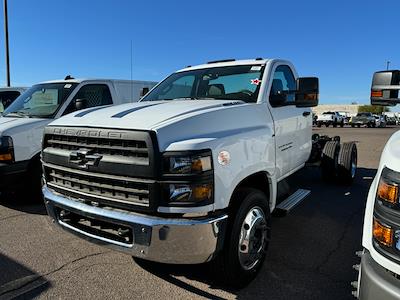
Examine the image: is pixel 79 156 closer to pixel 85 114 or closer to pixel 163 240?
pixel 85 114

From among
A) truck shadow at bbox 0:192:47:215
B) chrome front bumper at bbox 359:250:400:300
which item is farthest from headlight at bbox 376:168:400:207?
truck shadow at bbox 0:192:47:215

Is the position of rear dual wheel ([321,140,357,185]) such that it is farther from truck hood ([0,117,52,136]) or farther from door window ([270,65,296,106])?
truck hood ([0,117,52,136])

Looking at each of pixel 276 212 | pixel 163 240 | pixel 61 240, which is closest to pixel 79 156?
pixel 163 240

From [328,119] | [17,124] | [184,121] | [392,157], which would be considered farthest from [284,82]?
[328,119]

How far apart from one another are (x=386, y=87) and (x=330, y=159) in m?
4.60

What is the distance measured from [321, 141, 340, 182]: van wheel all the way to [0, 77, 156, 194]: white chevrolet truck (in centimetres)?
361

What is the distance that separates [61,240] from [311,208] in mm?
3604

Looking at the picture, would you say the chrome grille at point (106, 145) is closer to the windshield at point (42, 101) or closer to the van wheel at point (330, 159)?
the windshield at point (42, 101)

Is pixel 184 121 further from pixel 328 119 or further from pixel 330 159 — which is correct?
pixel 328 119

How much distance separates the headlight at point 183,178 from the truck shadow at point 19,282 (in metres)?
1.51

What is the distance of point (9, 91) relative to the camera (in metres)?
9.38

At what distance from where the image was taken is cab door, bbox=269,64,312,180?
4.16 m

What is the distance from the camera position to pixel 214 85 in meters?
4.55

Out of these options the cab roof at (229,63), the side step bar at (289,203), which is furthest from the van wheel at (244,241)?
the cab roof at (229,63)
